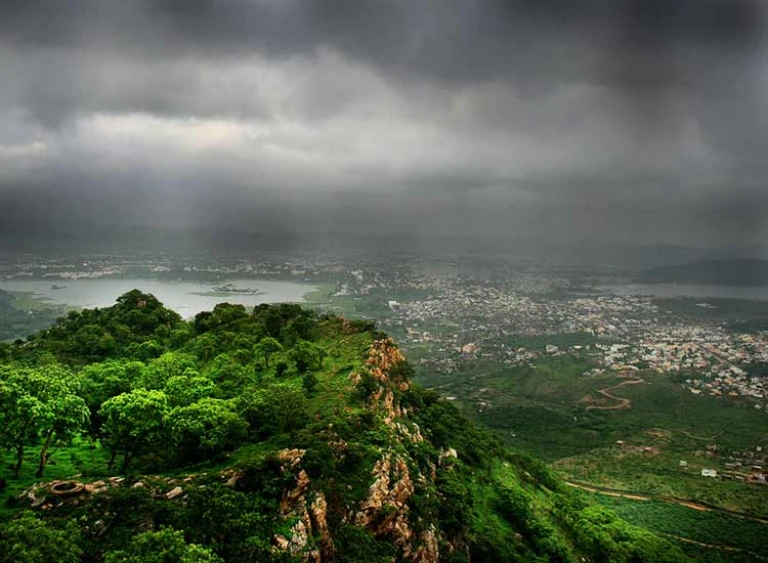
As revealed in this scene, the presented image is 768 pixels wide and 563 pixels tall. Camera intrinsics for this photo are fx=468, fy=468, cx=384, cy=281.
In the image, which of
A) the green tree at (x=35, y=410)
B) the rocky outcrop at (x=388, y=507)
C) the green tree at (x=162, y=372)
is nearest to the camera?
the green tree at (x=35, y=410)

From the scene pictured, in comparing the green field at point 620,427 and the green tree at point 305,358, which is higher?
the green tree at point 305,358

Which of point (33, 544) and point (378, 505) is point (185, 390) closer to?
point (378, 505)

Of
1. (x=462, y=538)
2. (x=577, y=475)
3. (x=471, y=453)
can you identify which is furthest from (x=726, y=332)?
(x=462, y=538)

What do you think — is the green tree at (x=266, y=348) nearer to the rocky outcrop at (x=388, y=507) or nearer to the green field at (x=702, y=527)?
the rocky outcrop at (x=388, y=507)

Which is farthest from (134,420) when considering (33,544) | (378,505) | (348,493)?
(378,505)

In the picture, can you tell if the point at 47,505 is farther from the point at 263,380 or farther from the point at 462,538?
the point at 462,538

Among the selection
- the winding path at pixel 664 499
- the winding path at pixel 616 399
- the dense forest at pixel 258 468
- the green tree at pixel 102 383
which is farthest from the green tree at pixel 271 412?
the winding path at pixel 616 399

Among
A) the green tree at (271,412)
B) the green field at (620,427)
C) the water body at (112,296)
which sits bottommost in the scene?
the green field at (620,427)
